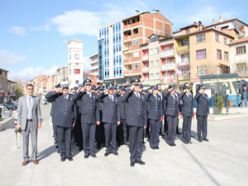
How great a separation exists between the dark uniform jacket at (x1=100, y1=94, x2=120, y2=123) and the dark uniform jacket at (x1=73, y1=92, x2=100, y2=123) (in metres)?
0.22

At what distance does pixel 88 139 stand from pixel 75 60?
9268mm

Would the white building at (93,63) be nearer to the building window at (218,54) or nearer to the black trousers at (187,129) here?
the building window at (218,54)

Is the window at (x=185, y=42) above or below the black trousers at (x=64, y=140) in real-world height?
above

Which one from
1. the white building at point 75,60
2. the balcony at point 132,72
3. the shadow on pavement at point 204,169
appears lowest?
the shadow on pavement at point 204,169

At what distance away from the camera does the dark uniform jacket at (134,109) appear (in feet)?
22.6

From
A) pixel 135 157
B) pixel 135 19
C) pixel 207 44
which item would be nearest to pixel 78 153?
pixel 135 157

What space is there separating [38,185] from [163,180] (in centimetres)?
240

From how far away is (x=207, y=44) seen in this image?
44.2 meters

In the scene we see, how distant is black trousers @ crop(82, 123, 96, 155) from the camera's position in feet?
25.5

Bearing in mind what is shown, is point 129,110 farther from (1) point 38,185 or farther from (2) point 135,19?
(2) point 135,19

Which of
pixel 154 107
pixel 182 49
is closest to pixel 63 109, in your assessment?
pixel 154 107

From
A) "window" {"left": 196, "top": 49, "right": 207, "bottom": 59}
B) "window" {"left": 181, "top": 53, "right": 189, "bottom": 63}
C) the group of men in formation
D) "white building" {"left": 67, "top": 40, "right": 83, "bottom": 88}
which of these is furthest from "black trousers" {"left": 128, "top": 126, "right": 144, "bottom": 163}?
"window" {"left": 181, "top": 53, "right": 189, "bottom": 63}

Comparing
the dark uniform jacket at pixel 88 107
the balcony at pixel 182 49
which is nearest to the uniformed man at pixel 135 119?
the dark uniform jacket at pixel 88 107

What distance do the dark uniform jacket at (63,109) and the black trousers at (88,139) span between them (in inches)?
18.5
